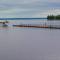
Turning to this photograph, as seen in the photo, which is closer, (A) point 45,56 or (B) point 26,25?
(A) point 45,56

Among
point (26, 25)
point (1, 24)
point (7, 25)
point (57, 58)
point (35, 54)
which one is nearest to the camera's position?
point (57, 58)

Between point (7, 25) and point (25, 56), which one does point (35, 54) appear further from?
point (7, 25)

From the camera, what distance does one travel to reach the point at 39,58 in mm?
4121

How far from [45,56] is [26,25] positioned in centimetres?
917

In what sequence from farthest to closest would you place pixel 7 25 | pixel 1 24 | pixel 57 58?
pixel 7 25
pixel 1 24
pixel 57 58

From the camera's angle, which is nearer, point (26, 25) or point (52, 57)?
point (52, 57)

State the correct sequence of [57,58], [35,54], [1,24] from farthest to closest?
1. [1,24]
2. [35,54]
3. [57,58]

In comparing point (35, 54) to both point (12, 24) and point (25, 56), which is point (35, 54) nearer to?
point (25, 56)

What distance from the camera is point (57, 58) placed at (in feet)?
13.3

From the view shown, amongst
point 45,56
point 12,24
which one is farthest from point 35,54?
point 12,24

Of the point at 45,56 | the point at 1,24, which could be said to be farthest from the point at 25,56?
the point at 1,24

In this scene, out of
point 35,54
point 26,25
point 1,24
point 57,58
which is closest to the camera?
point 57,58

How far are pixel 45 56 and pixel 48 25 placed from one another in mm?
9102

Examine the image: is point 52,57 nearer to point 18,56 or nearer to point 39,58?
point 39,58
